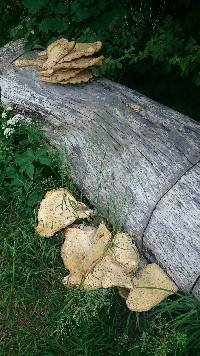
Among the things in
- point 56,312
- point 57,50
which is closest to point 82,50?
point 57,50

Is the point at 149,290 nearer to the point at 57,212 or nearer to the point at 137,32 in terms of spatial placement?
the point at 57,212

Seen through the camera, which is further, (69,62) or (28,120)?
(28,120)

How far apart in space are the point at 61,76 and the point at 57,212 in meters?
1.52

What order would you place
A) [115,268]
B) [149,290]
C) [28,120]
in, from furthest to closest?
1. [28,120]
2. [115,268]
3. [149,290]

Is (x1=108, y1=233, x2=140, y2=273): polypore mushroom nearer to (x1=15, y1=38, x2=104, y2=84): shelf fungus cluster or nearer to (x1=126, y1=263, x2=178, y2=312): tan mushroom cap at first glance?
(x1=126, y1=263, x2=178, y2=312): tan mushroom cap

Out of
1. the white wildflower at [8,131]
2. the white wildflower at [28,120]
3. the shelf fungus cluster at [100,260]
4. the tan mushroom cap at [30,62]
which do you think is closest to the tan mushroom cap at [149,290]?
the shelf fungus cluster at [100,260]

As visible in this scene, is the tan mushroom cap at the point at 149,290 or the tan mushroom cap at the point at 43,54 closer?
the tan mushroom cap at the point at 149,290

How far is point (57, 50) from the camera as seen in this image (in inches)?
183

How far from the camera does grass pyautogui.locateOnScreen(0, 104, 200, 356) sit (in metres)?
3.08

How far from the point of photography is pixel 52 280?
3680 mm

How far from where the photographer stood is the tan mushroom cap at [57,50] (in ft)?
15.1

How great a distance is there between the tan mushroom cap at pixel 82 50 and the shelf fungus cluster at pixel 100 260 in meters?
1.42

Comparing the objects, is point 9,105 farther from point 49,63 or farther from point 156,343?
point 156,343

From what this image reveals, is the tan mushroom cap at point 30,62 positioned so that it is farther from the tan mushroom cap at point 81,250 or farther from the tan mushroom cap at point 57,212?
the tan mushroom cap at point 81,250
